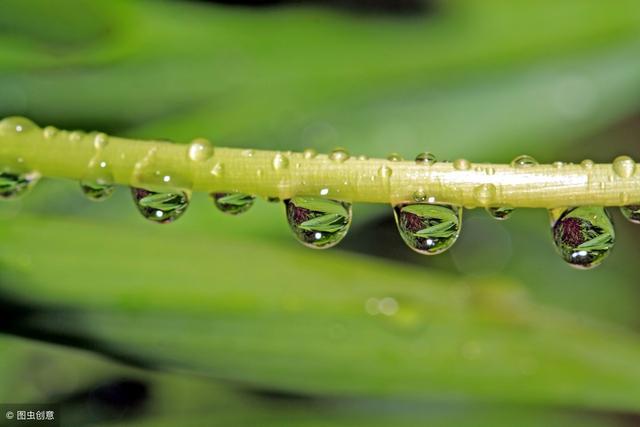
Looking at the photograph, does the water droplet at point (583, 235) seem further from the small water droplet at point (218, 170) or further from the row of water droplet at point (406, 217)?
the small water droplet at point (218, 170)

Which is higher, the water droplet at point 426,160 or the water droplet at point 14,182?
the water droplet at point 14,182

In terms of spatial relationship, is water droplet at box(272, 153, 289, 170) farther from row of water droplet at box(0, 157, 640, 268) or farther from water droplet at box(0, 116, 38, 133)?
water droplet at box(0, 116, 38, 133)

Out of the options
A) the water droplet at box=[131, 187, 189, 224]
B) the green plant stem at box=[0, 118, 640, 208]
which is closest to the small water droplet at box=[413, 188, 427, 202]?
the green plant stem at box=[0, 118, 640, 208]

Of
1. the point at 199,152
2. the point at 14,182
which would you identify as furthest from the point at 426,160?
the point at 14,182

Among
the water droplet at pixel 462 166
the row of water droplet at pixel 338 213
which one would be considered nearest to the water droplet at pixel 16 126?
the row of water droplet at pixel 338 213

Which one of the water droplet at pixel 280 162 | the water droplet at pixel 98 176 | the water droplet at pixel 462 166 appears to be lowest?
the water droplet at pixel 462 166

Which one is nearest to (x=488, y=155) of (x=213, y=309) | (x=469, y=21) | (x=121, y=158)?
(x=469, y=21)

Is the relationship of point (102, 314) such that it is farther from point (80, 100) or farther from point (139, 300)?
point (80, 100)
